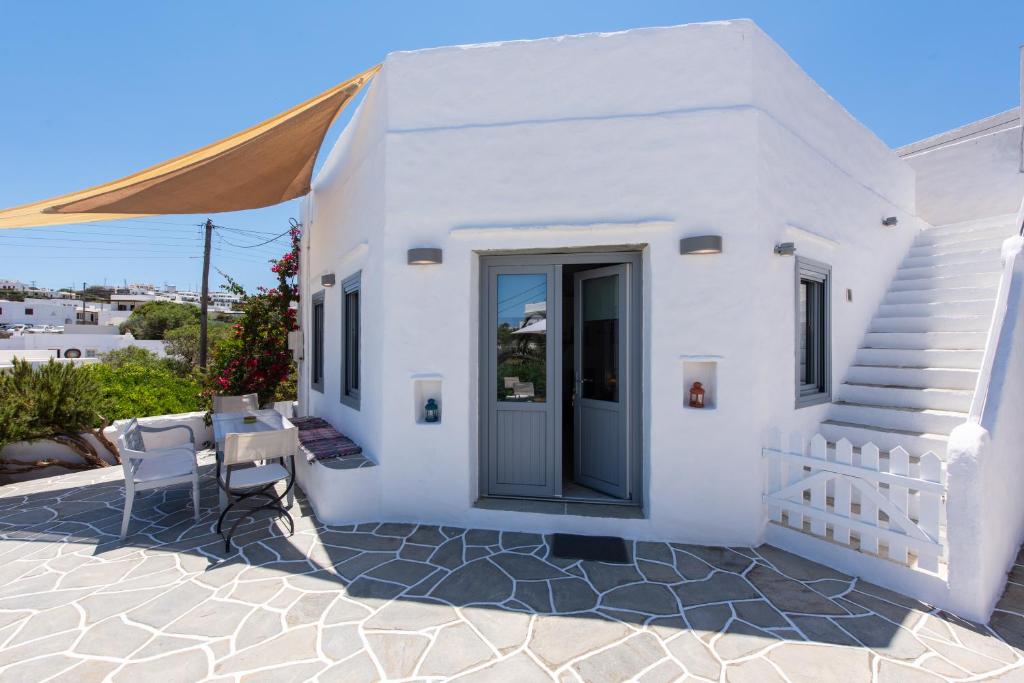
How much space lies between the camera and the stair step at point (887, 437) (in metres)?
4.98

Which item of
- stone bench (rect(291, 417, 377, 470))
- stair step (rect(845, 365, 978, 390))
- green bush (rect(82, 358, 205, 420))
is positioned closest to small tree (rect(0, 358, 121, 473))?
green bush (rect(82, 358, 205, 420))

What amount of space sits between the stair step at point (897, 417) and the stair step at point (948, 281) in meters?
2.77

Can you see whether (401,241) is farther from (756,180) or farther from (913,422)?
(913,422)

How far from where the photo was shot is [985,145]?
35.1 ft

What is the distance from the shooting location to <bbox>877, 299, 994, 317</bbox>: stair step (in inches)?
246

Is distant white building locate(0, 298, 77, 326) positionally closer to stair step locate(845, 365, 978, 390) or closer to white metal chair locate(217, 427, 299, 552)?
white metal chair locate(217, 427, 299, 552)

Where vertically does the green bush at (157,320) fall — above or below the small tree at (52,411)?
above

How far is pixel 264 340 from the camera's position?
988cm

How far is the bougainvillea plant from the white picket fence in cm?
896

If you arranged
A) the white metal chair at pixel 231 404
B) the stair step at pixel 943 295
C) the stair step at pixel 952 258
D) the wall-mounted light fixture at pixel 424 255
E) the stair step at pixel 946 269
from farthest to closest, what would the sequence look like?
the white metal chair at pixel 231 404 < the stair step at pixel 952 258 < the stair step at pixel 946 269 < the stair step at pixel 943 295 < the wall-mounted light fixture at pixel 424 255

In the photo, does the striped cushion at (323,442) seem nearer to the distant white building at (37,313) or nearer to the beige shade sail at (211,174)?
the beige shade sail at (211,174)

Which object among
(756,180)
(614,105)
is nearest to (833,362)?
(756,180)

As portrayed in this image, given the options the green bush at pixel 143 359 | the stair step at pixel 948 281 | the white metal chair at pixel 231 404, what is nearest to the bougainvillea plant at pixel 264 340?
the white metal chair at pixel 231 404

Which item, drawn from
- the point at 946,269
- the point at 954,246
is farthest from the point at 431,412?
the point at 954,246
